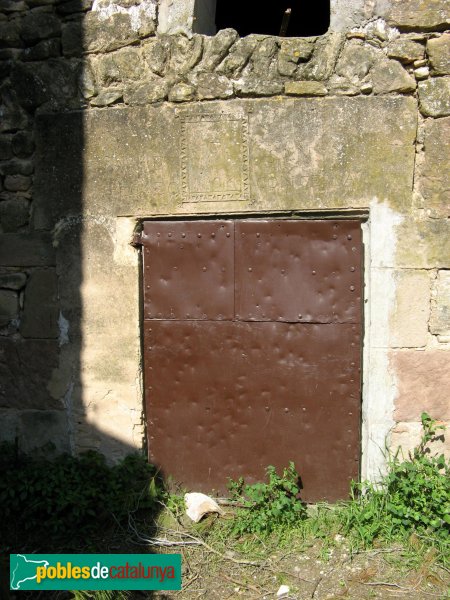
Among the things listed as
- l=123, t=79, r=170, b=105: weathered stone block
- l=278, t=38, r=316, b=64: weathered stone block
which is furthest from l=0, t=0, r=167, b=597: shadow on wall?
l=278, t=38, r=316, b=64: weathered stone block

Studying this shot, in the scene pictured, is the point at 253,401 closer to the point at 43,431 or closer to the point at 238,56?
the point at 43,431

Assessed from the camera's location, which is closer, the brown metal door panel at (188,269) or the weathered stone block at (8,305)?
the brown metal door panel at (188,269)

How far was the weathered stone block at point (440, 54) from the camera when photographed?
3203 mm

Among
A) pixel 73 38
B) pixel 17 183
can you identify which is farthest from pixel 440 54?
pixel 17 183

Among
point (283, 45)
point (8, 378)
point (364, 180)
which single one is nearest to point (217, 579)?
point (8, 378)

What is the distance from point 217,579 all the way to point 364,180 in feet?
7.99

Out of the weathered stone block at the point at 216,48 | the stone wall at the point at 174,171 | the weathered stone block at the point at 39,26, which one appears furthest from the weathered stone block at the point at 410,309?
the weathered stone block at the point at 39,26

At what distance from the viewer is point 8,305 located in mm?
3779

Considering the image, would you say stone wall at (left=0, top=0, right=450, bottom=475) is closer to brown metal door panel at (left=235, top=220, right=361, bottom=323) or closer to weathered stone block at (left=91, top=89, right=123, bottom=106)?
weathered stone block at (left=91, top=89, right=123, bottom=106)

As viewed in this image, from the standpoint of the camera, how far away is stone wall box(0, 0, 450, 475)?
3.27m

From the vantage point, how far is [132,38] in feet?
11.5

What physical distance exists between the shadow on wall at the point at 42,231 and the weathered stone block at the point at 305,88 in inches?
52.1

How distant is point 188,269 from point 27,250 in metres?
1.10

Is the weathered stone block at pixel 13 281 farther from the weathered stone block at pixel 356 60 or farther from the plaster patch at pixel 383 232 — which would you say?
the weathered stone block at pixel 356 60
